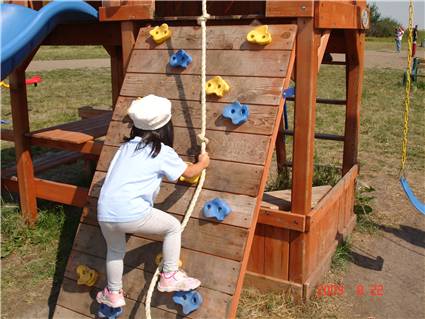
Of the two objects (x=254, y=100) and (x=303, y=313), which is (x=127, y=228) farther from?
(x=303, y=313)

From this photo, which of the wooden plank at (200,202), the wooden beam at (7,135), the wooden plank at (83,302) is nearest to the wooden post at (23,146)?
the wooden beam at (7,135)

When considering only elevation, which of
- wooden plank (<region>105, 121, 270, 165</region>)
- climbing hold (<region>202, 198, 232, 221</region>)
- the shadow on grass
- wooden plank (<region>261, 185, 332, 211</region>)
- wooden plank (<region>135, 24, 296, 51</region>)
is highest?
wooden plank (<region>135, 24, 296, 51</region>)

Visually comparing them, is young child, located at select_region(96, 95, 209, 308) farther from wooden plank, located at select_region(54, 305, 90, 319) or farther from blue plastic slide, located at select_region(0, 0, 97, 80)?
blue plastic slide, located at select_region(0, 0, 97, 80)

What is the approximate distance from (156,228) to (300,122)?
1.14 metres

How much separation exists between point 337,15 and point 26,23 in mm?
2340

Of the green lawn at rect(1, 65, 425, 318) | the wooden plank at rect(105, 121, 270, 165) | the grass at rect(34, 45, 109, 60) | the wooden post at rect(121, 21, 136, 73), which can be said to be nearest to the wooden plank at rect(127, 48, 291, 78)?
the wooden post at rect(121, 21, 136, 73)

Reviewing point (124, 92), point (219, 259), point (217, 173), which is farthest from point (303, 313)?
point (124, 92)

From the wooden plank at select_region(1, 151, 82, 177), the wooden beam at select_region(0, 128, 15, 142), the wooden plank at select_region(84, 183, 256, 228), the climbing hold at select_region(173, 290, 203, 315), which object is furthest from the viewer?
the wooden plank at select_region(1, 151, 82, 177)

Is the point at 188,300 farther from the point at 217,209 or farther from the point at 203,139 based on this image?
the point at 203,139

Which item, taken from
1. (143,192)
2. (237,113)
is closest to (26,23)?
(237,113)

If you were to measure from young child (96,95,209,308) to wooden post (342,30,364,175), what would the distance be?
2264mm

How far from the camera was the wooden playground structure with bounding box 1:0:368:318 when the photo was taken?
9.12 ft

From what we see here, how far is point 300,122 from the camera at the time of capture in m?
3.08

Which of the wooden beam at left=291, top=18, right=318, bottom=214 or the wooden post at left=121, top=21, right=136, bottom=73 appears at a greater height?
the wooden post at left=121, top=21, right=136, bottom=73
